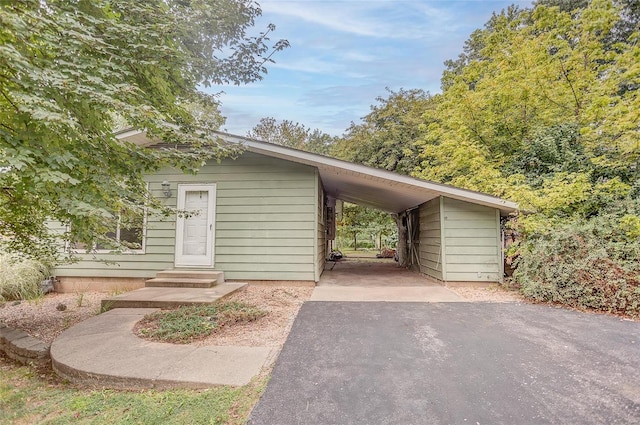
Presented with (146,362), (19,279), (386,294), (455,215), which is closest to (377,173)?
(455,215)

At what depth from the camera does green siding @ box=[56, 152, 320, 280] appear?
6.51 m

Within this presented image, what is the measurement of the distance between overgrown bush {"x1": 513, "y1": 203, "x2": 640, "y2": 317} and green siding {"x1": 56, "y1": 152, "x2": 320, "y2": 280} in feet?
12.8

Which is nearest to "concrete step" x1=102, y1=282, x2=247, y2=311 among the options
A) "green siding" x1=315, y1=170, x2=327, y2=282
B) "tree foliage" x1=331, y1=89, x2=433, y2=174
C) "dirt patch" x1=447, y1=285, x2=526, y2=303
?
"green siding" x1=315, y1=170, x2=327, y2=282

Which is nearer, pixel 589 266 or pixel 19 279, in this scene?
pixel 589 266

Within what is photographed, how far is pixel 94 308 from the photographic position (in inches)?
201

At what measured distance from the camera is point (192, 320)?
370 centimetres

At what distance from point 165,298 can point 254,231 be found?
2.29 meters

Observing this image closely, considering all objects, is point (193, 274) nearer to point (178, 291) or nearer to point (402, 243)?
point (178, 291)

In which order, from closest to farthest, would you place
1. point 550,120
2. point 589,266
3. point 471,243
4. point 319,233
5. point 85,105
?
point 85,105
point 589,266
point 471,243
point 319,233
point 550,120

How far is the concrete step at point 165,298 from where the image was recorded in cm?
454

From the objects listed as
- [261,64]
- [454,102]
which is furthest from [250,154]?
[454,102]

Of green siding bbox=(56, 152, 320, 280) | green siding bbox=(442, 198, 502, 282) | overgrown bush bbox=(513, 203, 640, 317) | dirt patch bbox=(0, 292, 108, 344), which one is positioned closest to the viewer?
dirt patch bbox=(0, 292, 108, 344)

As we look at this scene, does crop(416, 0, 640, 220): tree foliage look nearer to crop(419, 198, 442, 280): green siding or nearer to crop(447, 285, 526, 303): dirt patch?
crop(419, 198, 442, 280): green siding

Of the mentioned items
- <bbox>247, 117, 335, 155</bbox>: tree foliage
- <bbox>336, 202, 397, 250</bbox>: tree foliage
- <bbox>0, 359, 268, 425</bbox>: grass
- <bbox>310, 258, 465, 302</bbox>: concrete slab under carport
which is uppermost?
<bbox>247, 117, 335, 155</bbox>: tree foliage
